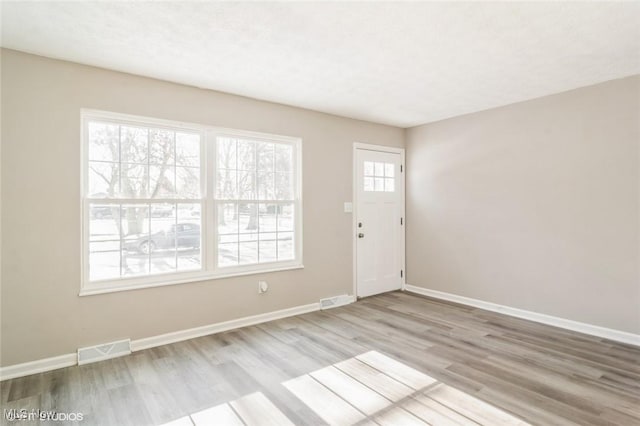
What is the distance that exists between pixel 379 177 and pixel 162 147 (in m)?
3.08

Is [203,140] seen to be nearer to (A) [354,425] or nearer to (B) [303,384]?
(B) [303,384]

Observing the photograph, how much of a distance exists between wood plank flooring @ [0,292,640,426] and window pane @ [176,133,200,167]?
1.81 m

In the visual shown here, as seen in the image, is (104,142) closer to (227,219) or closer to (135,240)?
(135,240)

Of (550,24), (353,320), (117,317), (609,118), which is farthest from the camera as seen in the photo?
(353,320)

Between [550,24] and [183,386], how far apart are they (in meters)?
3.69

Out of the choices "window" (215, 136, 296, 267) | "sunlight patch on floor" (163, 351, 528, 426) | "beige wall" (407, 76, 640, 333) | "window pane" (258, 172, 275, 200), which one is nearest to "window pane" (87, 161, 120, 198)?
"window" (215, 136, 296, 267)

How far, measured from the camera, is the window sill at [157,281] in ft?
9.95

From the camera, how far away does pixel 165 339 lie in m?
3.34

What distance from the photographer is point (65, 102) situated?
2904 millimetres

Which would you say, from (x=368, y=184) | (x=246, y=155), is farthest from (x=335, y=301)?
(x=246, y=155)

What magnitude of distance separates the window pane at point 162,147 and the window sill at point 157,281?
1144mm

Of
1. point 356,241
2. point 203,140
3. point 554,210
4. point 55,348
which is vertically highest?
point 203,140

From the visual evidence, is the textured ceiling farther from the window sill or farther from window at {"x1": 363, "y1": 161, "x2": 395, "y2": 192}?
the window sill

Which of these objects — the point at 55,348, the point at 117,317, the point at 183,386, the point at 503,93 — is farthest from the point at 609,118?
the point at 55,348
